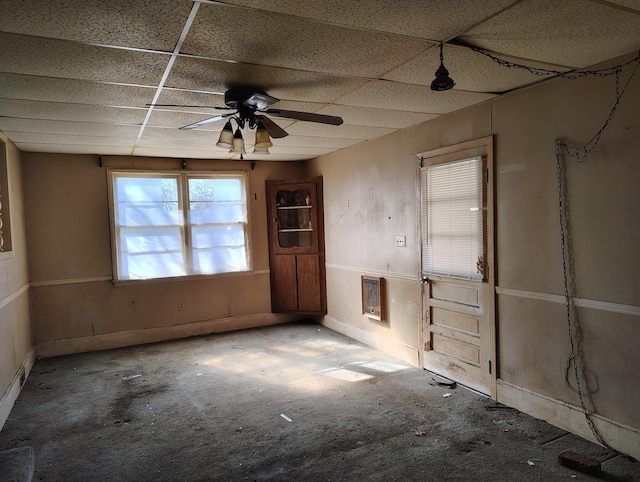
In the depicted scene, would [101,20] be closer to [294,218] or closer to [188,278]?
[188,278]

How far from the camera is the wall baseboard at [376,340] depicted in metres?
4.46

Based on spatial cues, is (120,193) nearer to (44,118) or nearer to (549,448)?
(44,118)

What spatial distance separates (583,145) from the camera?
2.78 m

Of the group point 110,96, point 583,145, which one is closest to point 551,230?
point 583,145

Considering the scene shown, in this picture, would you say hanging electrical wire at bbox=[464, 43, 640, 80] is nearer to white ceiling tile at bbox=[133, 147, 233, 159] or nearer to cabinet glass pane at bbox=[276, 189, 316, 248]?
white ceiling tile at bbox=[133, 147, 233, 159]

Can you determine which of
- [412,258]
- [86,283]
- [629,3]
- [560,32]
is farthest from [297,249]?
[629,3]

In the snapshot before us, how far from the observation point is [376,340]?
16.5 feet

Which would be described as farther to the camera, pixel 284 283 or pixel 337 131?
pixel 284 283

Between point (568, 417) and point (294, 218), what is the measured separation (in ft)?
14.4

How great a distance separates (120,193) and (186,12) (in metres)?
4.12

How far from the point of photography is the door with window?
3.52m

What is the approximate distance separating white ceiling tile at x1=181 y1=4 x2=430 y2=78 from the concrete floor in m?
2.46

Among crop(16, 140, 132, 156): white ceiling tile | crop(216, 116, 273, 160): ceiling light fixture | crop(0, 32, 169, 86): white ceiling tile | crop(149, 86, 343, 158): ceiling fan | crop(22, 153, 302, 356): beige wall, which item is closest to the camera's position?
crop(0, 32, 169, 86): white ceiling tile

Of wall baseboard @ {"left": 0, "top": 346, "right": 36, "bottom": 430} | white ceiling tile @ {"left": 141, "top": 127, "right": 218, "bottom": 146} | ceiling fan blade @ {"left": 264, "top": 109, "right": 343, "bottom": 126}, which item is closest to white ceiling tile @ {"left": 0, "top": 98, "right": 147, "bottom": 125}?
white ceiling tile @ {"left": 141, "top": 127, "right": 218, "bottom": 146}
